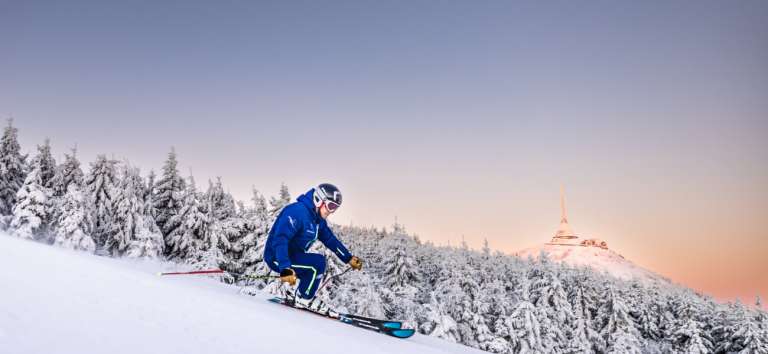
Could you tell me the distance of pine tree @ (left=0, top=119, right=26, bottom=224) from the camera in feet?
140

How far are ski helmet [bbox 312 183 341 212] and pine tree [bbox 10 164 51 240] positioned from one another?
124ft

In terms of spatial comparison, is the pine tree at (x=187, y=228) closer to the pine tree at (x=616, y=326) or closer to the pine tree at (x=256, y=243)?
the pine tree at (x=256, y=243)

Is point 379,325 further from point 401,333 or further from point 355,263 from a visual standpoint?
point 355,263

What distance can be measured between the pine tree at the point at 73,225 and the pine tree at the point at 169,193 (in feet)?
31.2

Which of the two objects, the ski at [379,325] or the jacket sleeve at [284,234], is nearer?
the ski at [379,325]

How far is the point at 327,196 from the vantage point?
25.8 ft

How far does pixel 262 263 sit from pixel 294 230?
2065 cm

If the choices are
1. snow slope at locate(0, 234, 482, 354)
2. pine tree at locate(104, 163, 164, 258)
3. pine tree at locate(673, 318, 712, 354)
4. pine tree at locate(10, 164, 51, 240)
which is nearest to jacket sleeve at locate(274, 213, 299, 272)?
snow slope at locate(0, 234, 482, 354)

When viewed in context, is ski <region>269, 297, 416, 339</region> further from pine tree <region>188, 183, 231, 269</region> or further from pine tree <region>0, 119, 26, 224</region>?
pine tree <region>0, 119, 26, 224</region>

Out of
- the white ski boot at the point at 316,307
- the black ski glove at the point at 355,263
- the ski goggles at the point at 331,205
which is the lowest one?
the white ski boot at the point at 316,307

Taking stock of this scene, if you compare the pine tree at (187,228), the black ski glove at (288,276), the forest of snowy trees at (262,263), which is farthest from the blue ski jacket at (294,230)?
the pine tree at (187,228)

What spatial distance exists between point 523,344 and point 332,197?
45.4 metres

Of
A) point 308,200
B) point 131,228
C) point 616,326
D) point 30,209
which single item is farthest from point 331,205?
point 616,326

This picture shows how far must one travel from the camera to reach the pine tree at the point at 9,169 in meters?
42.8
